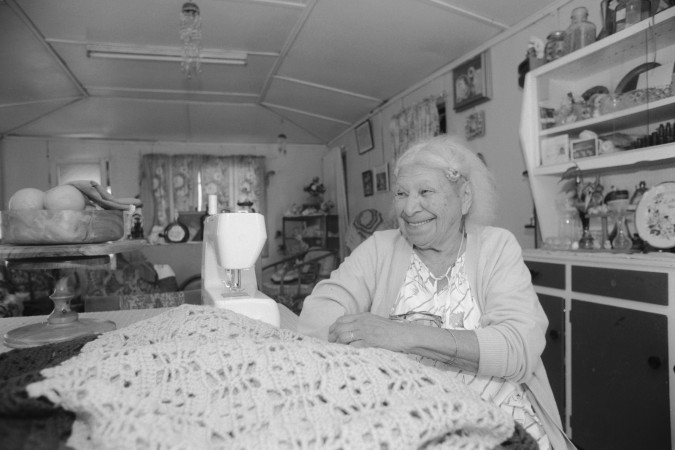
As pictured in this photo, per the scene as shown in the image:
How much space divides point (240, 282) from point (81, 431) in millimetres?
933

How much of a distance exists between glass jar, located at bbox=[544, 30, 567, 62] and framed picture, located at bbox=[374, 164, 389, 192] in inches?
119

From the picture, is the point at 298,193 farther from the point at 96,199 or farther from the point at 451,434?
the point at 451,434

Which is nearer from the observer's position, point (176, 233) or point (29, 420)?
point (29, 420)

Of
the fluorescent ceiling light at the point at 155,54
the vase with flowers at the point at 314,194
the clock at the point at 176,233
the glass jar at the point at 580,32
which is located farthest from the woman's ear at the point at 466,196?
the vase with flowers at the point at 314,194

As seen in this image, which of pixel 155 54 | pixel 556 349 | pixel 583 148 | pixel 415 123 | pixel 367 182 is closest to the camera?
pixel 556 349

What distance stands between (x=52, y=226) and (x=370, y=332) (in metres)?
0.80

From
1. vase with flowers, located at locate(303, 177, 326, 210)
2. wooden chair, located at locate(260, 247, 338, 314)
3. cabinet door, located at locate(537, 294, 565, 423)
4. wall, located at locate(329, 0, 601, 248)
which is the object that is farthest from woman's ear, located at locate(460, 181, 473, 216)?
vase with flowers, located at locate(303, 177, 326, 210)

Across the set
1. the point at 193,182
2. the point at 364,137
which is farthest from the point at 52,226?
the point at 193,182

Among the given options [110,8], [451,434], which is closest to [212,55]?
[110,8]

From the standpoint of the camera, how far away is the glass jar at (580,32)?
2510 mm

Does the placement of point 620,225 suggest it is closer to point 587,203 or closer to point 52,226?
point 587,203

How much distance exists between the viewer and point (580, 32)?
2.52m

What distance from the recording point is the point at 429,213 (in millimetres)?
1484

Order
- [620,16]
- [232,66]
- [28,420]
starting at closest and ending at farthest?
[28,420] < [620,16] < [232,66]
